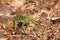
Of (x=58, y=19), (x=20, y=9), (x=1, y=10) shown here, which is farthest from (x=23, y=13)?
(x=58, y=19)

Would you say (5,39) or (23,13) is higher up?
(23,13)

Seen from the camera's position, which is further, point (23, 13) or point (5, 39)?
point (23, 13)

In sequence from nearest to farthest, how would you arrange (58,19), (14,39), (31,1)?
1. (14,39)
2. (58,19)
3. (31,1)

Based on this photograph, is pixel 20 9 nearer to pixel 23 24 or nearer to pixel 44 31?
pixel 23 24

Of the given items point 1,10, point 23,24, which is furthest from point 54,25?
point 1,10

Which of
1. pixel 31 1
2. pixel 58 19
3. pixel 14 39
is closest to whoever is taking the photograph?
pixel 14 39

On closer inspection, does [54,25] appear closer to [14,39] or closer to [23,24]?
[23,24]
